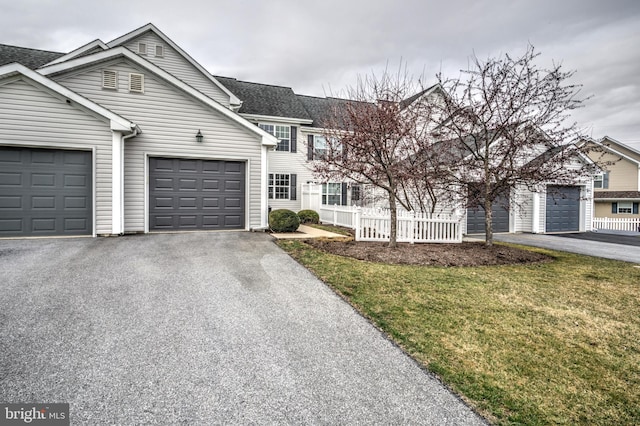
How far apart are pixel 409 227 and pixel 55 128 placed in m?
10.8

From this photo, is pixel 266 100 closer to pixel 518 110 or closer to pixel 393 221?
pixel 393 221

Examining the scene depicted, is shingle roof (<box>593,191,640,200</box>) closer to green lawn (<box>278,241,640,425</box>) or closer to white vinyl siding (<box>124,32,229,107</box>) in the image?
green lawn (<box>278,241,640,425</box>)

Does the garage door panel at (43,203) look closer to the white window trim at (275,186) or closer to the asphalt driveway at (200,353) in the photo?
the asphalt driveway at (200,353)

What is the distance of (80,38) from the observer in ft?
59.2

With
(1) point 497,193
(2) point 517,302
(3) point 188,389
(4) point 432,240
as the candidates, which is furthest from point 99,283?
(1) point 497,193

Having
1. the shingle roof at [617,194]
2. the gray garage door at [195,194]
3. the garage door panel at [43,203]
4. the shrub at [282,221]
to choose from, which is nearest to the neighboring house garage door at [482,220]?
the shrub at [282,221]

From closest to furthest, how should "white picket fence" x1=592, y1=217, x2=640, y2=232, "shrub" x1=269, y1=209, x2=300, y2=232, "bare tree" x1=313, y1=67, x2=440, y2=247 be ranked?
"bare tree" x1=313, y1=67, x2=440, y2=247 → "shrub" x1=269, y1=209, x2=300, y2=232 → "white picket fence" x1=592, y1=217, x2=640, y2=232

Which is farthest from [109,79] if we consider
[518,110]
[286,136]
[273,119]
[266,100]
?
[518,110]

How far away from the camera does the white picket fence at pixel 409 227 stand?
34.4 ft

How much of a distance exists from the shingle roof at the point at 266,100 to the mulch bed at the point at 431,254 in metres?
10.4

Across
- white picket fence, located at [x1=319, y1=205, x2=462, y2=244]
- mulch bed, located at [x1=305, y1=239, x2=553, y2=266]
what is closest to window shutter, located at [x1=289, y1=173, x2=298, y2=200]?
white picket fence, located at [x1=319, y1=205, x2=462, y2=244]

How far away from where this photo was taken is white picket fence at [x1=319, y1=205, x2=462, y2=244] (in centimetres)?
1049

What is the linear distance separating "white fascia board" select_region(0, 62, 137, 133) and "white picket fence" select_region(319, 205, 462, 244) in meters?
7.49

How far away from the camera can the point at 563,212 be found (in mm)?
16281
